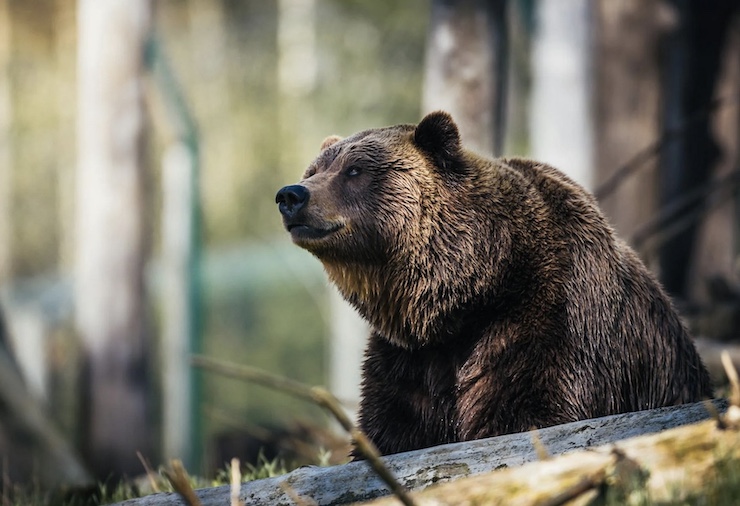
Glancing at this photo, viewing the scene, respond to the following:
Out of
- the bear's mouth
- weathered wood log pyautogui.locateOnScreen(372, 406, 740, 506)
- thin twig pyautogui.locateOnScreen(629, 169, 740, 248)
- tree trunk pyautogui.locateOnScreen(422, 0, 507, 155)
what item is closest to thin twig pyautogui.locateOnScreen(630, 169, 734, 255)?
thin twig pyautogui.locateOnScreen(629, 169, 740, 248)

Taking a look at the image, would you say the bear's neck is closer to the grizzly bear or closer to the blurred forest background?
the grizzly bear

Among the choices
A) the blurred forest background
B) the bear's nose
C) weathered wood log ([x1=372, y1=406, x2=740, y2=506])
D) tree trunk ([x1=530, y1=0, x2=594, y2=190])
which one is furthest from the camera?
tree trunk ([x1=530, y1=0, x2=594, y2=190])

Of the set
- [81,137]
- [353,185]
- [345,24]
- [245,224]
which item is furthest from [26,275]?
[353,185]

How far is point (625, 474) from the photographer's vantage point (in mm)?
2650

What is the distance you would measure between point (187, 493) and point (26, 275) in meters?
35.0

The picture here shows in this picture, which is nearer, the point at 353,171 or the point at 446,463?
the point at 446,463

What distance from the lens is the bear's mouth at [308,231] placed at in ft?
13.6

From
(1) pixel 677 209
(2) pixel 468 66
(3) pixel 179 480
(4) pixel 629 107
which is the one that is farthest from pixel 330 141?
(4) pixel 629 107

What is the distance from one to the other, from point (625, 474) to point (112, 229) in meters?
7.93

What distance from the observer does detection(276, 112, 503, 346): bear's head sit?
4.14 m

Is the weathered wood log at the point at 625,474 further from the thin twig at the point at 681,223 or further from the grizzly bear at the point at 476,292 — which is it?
the thin twig at the point at 681,223

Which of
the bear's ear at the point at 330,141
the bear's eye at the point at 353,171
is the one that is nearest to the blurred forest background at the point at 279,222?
the bear's ear at the point at 330,141

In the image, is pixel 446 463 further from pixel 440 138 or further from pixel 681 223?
pixel 681 223

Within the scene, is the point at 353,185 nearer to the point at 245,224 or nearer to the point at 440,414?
the point at 440,414
